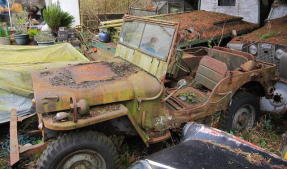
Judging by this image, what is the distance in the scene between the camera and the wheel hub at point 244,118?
3.90 metres

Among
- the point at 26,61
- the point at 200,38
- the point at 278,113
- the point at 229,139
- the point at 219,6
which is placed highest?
the point at 219,6

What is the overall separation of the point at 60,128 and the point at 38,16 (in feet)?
38.1

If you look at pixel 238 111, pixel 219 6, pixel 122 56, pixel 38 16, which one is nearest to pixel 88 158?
pixel 122 56

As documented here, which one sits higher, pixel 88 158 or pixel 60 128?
pixel 60 128

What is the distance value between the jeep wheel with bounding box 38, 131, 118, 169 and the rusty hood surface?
32cm

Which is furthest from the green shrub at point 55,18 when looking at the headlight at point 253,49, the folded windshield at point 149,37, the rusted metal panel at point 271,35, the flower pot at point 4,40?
the headlight at point 253,49

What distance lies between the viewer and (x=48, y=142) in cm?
264

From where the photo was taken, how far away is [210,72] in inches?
152

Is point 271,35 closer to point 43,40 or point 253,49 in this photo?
point 253,49

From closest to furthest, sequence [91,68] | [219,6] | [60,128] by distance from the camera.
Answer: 1. [60,128]
2. [91,68]
3. [219,6]

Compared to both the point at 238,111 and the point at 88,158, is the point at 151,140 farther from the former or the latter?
the point at 238,111

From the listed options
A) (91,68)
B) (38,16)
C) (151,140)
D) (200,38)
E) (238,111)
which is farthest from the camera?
(38,16)

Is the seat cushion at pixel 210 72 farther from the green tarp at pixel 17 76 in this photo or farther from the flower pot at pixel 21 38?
the flower pot at pixel 21 38

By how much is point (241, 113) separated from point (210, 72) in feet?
2.58
